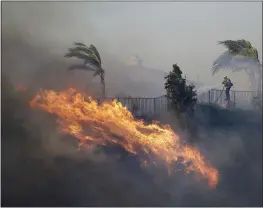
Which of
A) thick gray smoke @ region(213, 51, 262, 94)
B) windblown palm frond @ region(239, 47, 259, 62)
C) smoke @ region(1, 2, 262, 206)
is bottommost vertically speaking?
smoke @ region(1, 2, 262, 206)

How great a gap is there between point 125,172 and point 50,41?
3.10ft

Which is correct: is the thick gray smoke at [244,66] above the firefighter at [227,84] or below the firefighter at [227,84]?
above

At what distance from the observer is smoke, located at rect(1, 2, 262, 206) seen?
2107 millimetres

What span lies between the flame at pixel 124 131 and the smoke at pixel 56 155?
52mm

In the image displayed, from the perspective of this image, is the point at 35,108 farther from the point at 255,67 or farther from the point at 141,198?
the point at 255,67

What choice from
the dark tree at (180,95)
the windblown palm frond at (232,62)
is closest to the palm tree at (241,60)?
the windblown palm frond at (232,62)

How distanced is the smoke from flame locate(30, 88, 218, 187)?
52 mm

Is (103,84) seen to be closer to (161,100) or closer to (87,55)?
(87,55)

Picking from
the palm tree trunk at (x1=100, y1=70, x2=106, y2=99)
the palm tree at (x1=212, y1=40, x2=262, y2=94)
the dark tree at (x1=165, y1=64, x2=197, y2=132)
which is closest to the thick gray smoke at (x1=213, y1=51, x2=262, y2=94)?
the palm tree at (x1=212, y1=40, x2=262, y2=94)

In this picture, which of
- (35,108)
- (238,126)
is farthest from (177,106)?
(35,108)

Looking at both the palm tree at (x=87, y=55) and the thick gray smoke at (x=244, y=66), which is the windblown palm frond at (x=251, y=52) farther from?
the palm tree at (x=87, y=55)

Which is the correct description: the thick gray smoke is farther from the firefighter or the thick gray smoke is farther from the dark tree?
the dark tree

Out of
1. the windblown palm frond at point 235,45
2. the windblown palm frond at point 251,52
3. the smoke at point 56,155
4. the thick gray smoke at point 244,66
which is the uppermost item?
the windblown palm frond at point 235,45

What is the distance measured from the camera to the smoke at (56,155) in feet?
6.91
